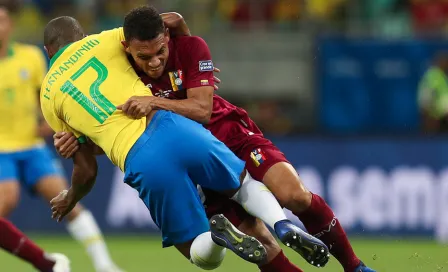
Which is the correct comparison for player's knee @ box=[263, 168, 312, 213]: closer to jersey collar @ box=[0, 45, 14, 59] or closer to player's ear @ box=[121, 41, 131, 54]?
player's ear @ box=[121, 41, 131, 54]

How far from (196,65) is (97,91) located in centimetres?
71

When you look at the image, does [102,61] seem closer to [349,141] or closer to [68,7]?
[349,141]

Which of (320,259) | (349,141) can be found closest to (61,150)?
(320,259)

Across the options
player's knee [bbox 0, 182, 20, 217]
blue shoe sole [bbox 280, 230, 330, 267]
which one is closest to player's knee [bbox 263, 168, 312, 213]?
blue shoe sole [bbox 280, 230, 330, 267]

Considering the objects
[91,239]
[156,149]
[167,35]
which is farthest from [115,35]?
[91,239]

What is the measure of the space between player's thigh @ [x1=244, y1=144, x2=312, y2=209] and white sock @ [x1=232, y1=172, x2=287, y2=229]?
7 cm

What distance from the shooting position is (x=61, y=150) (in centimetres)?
655

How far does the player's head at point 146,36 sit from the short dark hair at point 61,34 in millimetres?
551

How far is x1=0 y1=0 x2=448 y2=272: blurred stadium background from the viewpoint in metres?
12.7

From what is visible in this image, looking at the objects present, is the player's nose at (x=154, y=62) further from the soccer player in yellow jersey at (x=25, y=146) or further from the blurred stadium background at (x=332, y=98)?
the blurred stadium background at (x=332, y=98)

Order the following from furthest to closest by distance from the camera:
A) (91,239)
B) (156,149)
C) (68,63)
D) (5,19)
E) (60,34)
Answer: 1. (5,19)
2. (91,239)
3. (60,34)
4. (68,63)
5. (156,149)

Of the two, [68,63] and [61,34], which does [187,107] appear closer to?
[68,63]

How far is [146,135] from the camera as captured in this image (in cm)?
623

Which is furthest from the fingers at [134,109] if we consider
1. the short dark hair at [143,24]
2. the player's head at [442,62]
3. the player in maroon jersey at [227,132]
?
the player's head at [442,62]
